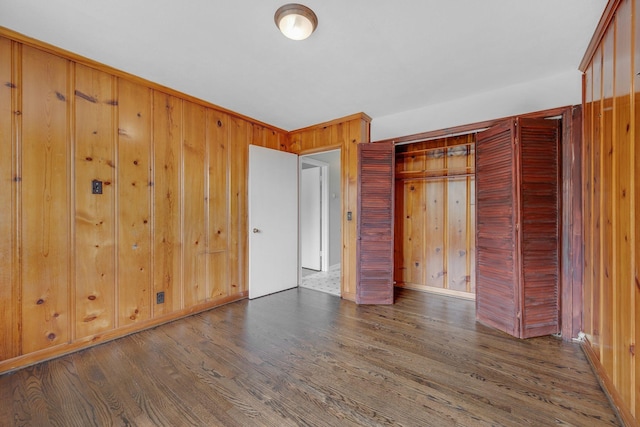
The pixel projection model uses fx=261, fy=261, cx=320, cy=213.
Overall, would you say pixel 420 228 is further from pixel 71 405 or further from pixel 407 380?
pixel 71 405

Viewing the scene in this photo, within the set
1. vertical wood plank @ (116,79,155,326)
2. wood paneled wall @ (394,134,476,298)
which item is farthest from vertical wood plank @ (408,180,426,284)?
vertical wood plank @ (116,79,155,326)

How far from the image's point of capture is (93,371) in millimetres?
1867

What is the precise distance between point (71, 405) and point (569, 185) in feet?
13.0

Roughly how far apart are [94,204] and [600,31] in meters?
3.94

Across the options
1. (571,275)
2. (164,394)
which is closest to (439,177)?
(571,275)

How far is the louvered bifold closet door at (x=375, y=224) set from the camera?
3.21 meters

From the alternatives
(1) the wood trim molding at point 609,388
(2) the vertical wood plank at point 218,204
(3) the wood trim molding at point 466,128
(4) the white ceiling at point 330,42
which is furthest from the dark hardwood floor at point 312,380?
(4) the white ceiling at point 330,42

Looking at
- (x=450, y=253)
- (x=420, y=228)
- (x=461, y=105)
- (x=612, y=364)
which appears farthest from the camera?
(x=420, y=228)

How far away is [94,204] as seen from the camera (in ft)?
7.23

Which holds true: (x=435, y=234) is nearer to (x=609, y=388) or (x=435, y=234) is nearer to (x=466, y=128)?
(x=466, y=128)

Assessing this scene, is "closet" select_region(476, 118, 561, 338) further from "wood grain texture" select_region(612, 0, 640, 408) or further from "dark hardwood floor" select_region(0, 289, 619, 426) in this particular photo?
A: "wood grain texture" select_region(612, 0, 640, 408)

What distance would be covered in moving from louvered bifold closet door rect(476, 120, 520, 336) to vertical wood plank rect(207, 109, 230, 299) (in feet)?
9.34

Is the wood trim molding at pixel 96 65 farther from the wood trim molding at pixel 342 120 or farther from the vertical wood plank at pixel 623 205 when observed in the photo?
the vertical wood plank at pixel 623 205

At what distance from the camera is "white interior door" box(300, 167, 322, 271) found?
194 inches
